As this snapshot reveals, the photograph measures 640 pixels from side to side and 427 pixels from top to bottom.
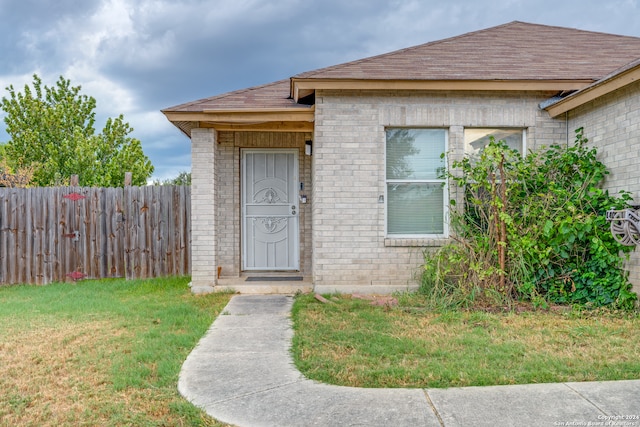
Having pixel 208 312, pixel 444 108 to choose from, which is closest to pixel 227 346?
pixel 208 312

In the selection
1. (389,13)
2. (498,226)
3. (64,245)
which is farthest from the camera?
(389,13)

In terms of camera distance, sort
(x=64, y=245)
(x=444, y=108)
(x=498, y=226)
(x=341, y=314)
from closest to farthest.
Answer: (x=341, y=314), (x=498, y=226), (x=444, y=108), (x=64, y=245)

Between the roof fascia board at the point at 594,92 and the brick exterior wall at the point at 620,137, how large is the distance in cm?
18

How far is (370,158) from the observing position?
6.84m

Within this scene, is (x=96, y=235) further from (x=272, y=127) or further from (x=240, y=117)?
(x=272, y=127)

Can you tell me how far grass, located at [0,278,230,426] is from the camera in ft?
9.43

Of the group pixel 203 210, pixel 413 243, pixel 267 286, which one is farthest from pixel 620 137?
pixel 203 210

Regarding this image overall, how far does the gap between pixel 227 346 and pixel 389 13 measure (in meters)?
10.2

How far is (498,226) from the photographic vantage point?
5922 millimetres

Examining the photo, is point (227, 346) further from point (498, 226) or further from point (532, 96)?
point (532, 96)

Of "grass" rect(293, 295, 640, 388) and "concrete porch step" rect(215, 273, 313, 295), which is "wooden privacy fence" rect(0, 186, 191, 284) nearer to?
"concrete porch step" rect(215, 273, 313, 295)

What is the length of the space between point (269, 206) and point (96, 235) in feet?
10.8

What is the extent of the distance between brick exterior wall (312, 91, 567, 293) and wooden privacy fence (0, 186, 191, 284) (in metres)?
3.18

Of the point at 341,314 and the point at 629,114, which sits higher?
the point at 629,114
